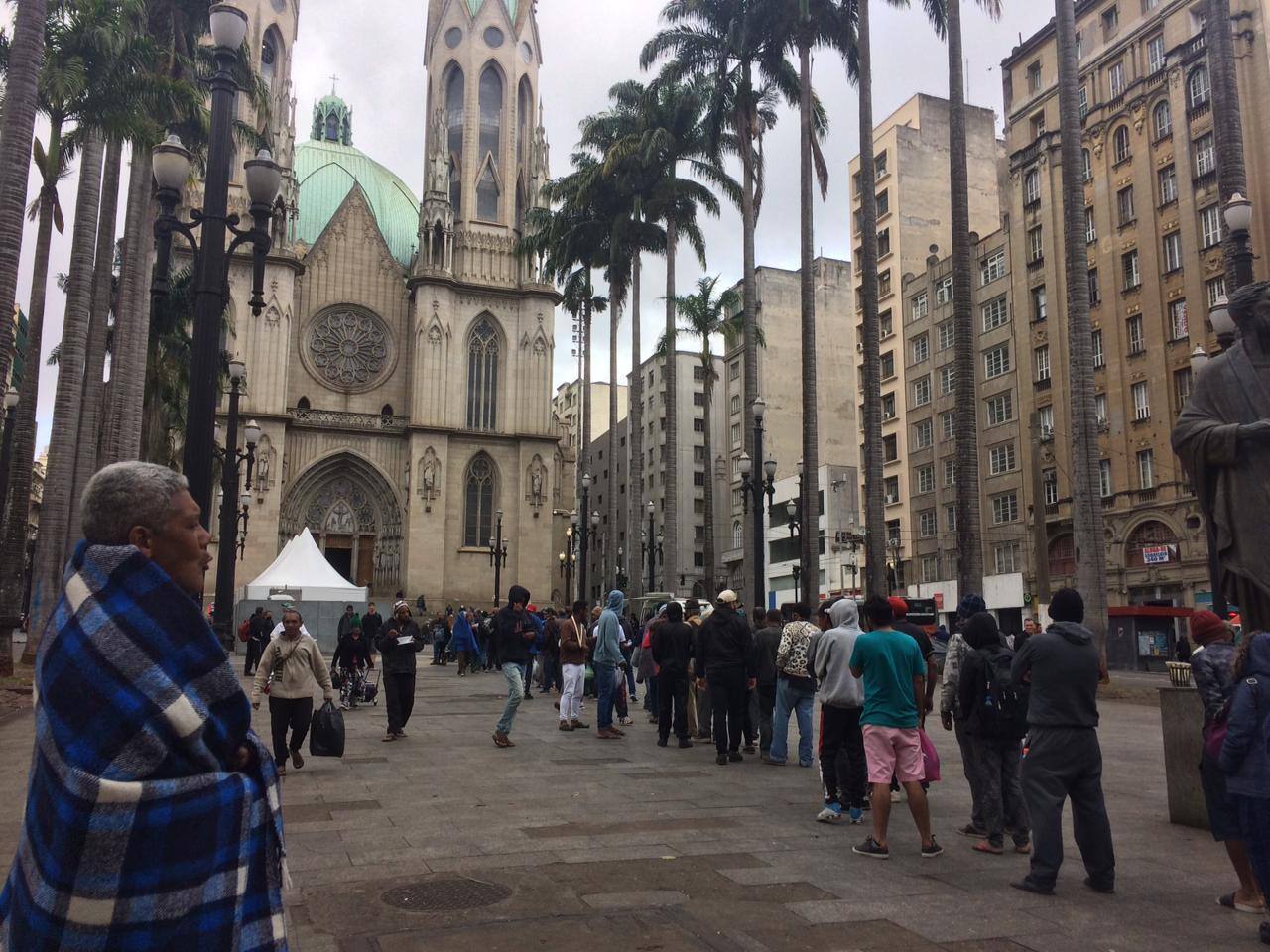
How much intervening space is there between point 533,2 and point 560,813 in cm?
5243

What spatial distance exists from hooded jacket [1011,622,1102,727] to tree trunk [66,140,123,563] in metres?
20.8

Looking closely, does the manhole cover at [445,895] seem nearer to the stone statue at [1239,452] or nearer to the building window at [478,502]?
the stone statue at [1239,452]

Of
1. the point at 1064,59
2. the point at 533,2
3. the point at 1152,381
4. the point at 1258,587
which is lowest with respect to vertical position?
the point at 1258,587

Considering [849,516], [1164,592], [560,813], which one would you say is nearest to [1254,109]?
[1164,592]

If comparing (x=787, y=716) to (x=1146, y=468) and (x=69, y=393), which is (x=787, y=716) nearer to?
(x=69, y=393)

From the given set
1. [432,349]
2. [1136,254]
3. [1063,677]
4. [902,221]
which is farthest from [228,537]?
[902,221]

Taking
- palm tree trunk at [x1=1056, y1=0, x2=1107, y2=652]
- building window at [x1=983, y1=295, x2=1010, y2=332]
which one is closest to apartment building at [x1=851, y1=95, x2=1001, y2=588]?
building window at [x1=983, y1=295, x2=1010, y2=332]

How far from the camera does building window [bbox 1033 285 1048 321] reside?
42.8 metres

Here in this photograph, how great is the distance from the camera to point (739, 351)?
217ft

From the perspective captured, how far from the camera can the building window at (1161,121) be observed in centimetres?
3706

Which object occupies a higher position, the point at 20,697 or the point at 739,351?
the point at 739,351

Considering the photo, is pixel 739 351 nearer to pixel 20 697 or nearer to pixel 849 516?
pixel 849 516

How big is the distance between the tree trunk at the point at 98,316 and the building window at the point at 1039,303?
3550 cm

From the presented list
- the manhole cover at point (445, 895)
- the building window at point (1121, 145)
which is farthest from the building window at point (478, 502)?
the manhole cover at point (445, 895)
